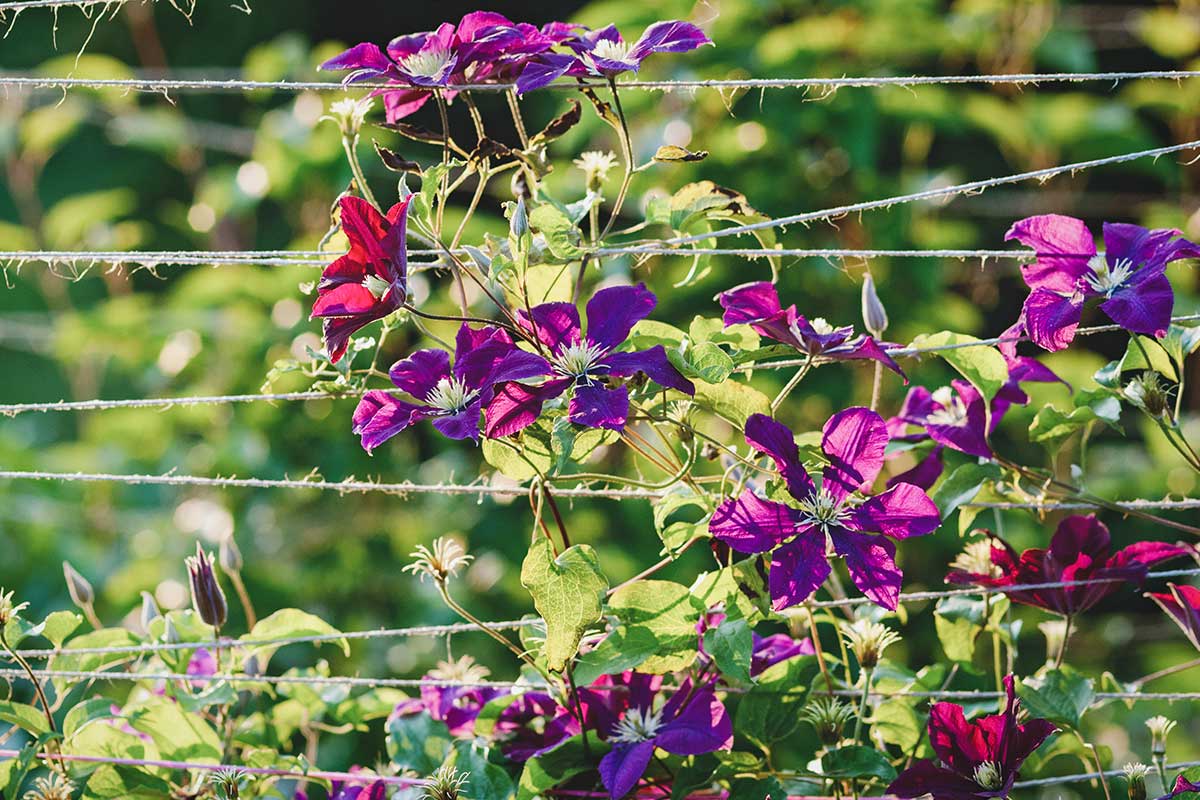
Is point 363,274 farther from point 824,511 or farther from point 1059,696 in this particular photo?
point 1059,696

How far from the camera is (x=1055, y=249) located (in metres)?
0.71

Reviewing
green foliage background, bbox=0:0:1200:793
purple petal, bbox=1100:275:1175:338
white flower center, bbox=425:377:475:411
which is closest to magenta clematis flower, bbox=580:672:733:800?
white flower center, bbox=425:377:475:411

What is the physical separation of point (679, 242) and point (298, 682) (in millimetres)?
386

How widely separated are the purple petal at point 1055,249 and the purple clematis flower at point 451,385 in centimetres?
29

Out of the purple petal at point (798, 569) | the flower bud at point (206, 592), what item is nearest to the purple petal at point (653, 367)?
the purple petal at point (798, 569)

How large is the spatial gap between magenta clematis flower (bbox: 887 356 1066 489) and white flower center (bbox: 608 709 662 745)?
0.20m

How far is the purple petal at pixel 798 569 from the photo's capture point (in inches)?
25.2

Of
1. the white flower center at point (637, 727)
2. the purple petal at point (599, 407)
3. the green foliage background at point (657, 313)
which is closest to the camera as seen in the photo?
the purple petal at point (599, 407)

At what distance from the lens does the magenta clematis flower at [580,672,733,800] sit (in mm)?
683

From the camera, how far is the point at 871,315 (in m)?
0.76

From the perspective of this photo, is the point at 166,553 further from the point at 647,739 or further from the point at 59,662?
the point at 647,739

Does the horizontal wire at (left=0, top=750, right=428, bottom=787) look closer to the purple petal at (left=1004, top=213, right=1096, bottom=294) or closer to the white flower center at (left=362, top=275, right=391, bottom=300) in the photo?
the white flower center at (left=362, top=275, right=391, bottom=300)

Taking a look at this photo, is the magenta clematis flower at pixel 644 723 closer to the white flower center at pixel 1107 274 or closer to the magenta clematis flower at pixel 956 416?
the magenta clematis flower at pixel 956 416

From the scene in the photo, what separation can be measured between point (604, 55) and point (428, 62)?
0.10 meters
